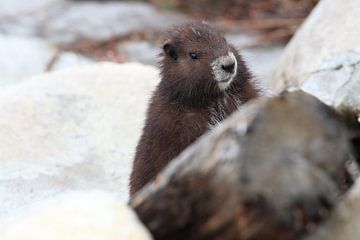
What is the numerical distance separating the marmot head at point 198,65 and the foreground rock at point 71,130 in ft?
3.31

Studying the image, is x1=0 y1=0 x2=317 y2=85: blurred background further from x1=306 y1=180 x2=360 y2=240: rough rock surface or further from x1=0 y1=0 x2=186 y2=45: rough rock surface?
x1=306 y1=180 x2=360 y2=240: rough rock surface

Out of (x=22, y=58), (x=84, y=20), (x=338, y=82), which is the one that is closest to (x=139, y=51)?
(x=84, y=20)

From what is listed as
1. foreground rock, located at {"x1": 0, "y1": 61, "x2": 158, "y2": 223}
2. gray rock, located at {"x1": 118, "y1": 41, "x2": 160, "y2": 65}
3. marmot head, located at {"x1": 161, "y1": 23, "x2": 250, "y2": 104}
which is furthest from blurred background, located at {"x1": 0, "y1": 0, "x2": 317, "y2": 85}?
marmot head, located at {"x1": 161, "y1": 23, "x2": 250, "y2": 104}

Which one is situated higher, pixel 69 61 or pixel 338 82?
pixel 338 82

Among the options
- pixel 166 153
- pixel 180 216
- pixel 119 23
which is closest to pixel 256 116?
pixel 180 216

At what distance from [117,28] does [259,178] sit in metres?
7.70

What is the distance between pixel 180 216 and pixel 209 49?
→ 73.5 inches

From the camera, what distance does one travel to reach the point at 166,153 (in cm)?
497

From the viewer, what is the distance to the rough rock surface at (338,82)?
6.05 meters

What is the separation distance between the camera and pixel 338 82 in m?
6.29

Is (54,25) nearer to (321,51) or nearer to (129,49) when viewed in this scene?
(129,49)

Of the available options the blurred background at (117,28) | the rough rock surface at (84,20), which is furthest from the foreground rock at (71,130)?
the rough rock surface at (84,20)

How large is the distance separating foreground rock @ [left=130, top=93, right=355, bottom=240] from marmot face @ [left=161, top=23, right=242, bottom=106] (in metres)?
1.49

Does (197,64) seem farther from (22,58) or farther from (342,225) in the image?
(22,58)
